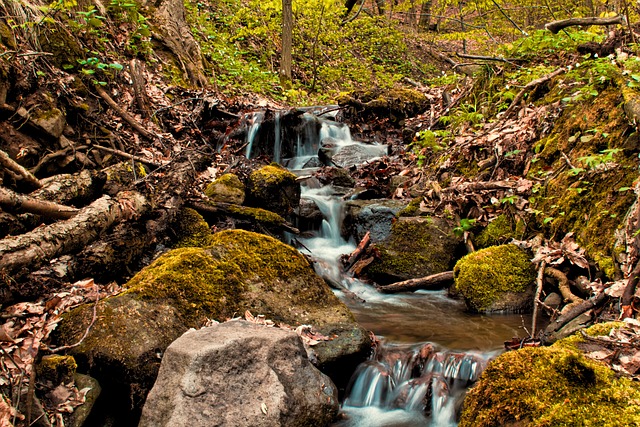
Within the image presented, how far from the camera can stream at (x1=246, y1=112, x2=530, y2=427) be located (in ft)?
12.3

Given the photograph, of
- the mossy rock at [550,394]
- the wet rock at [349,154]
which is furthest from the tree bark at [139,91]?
the mossy rock at [550,394]

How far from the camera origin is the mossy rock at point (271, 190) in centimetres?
723

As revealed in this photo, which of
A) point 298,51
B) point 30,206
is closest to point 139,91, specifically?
point 30,206

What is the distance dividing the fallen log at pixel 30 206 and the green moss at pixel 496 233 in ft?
16.1

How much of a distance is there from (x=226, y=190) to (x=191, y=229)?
1.20m

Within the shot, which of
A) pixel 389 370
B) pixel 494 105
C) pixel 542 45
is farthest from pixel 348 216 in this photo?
pixel 542 45

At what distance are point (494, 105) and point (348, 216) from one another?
11.1 ft

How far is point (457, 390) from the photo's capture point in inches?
148

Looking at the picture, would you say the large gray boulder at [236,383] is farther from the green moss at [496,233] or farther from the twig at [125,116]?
the twig at [125,116]

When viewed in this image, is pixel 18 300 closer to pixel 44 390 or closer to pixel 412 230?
pixel 44 390

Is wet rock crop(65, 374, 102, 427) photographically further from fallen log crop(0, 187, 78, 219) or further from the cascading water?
the cascading water

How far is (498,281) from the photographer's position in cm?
520

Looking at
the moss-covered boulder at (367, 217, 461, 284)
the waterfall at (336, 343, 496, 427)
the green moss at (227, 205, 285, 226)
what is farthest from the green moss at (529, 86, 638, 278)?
the green moss at (227, 205, 285, 226)

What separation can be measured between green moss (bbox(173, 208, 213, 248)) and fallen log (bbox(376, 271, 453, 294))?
8.15 feet
